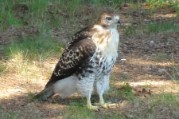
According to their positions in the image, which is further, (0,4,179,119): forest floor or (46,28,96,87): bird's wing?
(0,4,179,119): forest floor

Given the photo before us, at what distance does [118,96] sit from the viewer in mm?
6867

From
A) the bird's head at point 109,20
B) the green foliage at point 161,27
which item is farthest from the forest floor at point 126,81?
the bird's head at point 109,20

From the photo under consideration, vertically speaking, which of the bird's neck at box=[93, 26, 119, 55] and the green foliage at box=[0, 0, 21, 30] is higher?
the bird's neck at box=[93, 26, 119, 55]

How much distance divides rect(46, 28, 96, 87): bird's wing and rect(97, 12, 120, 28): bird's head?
0.59ft

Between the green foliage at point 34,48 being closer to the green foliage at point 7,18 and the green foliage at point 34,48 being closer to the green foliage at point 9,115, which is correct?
the green foliage at point 7,18

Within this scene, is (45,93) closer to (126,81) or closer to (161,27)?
(126,81)

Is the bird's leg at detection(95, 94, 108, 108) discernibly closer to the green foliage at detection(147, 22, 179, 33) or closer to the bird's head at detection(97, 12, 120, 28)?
the bird's head at detection(97, 12, 120, 28)

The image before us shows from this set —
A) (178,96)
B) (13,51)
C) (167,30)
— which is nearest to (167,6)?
(167,30)

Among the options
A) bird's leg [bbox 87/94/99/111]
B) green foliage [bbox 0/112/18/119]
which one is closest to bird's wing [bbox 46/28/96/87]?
bird's leg [bbox 87/94/99/111]

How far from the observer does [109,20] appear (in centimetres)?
621

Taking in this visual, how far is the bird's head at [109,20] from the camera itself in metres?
6.17

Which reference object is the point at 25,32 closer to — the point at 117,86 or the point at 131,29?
the point at 131,29

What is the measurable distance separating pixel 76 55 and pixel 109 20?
0.51 meters

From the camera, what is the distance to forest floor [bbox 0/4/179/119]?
6.28m
